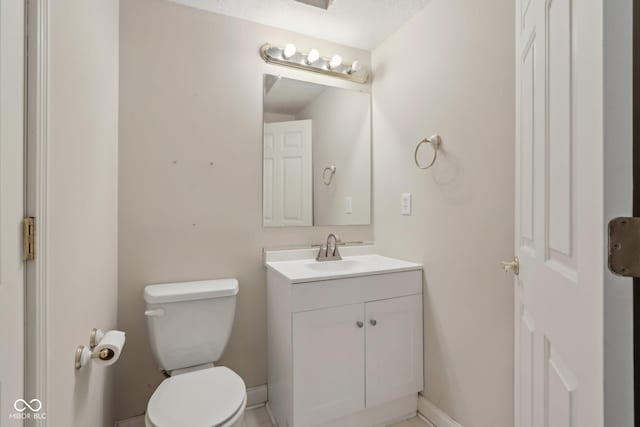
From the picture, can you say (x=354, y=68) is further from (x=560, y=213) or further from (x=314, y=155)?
(x=560, y=213)

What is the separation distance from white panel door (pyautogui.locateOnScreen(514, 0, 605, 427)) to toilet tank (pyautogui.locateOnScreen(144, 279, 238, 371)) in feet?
4.30

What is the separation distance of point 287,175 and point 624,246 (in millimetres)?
1696

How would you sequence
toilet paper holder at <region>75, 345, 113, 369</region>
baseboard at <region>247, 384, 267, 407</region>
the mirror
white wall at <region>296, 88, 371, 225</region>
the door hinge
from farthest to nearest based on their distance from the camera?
white wall at <region>296, 88, 371, 225</region>, the mirror, baseboard at <region>247, 384, 267, 407</region>, toilet paper holder at <region>75, 345, 113, 369</region>, the door hinge

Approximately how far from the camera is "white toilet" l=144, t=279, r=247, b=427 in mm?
1185

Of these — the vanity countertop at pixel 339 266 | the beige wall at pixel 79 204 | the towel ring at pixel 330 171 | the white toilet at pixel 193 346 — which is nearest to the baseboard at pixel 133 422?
the beige wall at pixel 79 204

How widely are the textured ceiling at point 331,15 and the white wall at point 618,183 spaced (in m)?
1.54

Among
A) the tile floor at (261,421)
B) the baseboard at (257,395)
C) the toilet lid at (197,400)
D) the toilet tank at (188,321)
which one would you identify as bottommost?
the tile floor at (261,421)

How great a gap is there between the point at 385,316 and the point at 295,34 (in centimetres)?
184

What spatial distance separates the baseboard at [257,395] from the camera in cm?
183

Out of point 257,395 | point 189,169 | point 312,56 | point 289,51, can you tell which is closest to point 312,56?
point 312,56

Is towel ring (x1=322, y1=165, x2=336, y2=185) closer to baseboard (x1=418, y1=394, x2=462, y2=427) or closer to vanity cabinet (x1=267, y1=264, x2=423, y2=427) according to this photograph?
vanity cabinet (x1=267, y1=264, x2=423, y2=427)

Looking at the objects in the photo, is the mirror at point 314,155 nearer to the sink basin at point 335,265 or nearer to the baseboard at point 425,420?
the sink basin at point 335,265

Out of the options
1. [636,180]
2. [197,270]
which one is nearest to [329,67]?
[197,270]

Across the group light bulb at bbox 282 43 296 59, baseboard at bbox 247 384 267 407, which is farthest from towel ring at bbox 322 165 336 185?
baseboard at bbox 247 384 267 407
